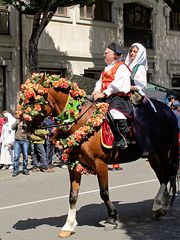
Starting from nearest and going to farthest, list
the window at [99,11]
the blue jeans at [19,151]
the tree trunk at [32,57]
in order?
the blue jeans at [19,151] < the tree trunk at [32,57] < the window at [99,11]

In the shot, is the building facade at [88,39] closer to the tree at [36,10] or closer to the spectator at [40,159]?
the tree at [36,10]

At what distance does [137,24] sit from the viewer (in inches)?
1109

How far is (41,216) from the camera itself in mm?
8852

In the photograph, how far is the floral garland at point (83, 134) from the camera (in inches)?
286

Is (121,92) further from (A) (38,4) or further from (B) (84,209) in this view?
(A) (38,4)

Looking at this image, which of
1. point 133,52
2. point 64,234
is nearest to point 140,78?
point 133,52

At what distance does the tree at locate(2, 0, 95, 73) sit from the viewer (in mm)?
19531

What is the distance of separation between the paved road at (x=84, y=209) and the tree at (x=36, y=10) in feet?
24.4

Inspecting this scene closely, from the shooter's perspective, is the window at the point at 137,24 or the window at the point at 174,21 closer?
the window at the point at 137,24

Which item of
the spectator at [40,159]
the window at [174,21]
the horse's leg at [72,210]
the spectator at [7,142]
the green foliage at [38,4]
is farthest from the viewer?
the window at [174,21]

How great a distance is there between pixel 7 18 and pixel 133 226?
16372mm

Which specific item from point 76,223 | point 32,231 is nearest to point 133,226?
point 76,223

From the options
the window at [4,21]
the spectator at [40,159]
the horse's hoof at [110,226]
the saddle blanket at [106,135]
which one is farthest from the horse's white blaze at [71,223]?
the window at [4,21]

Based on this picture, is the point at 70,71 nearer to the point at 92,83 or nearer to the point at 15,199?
the point at 92,83
